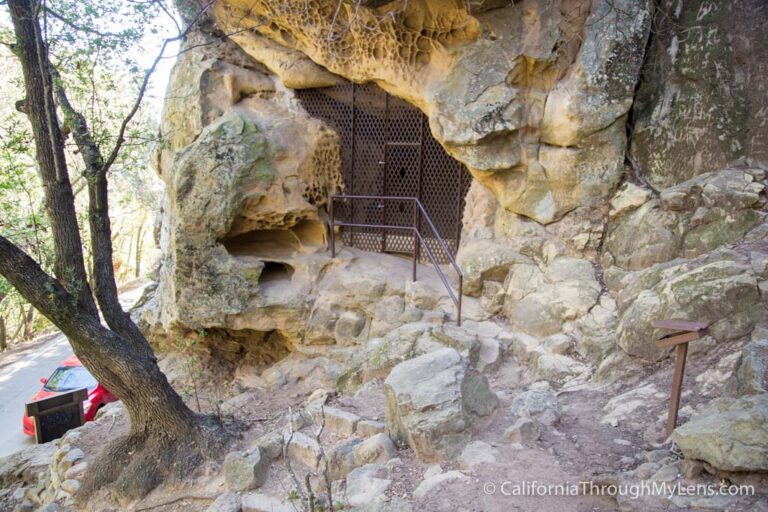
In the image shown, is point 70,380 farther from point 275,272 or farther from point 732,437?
point 732,437

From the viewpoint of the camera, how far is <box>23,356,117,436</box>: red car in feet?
29.5

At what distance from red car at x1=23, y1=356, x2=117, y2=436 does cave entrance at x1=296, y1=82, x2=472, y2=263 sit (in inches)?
199

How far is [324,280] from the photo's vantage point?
7527 mm

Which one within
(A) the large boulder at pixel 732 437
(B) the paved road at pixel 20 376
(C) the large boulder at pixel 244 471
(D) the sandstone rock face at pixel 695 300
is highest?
(D) the sandstone rock face at pixel 695 300

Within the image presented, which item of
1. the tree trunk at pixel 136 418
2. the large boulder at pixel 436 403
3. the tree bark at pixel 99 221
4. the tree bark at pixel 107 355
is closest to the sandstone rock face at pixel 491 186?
the large boulder at pixel 436 403

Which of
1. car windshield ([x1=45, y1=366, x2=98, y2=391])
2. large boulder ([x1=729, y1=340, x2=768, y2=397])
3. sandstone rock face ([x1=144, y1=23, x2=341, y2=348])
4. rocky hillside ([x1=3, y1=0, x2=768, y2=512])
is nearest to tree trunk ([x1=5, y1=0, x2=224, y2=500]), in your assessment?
rocky hillside ([x1=3, y1=0, x2=768, y2=512])

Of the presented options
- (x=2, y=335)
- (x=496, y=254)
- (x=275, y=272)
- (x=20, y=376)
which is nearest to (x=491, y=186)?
(x=496, y=254)

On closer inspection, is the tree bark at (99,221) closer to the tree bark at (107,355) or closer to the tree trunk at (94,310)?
the tree trunk at (94,310)

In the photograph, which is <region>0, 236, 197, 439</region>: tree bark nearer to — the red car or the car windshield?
the red car

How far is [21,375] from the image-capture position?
1402 cm

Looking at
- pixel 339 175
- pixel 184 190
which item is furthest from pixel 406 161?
pixel 184 190

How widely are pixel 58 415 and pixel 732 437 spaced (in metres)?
8.10

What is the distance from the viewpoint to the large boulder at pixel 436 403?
399 cm

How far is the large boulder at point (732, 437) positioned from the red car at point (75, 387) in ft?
29.1
